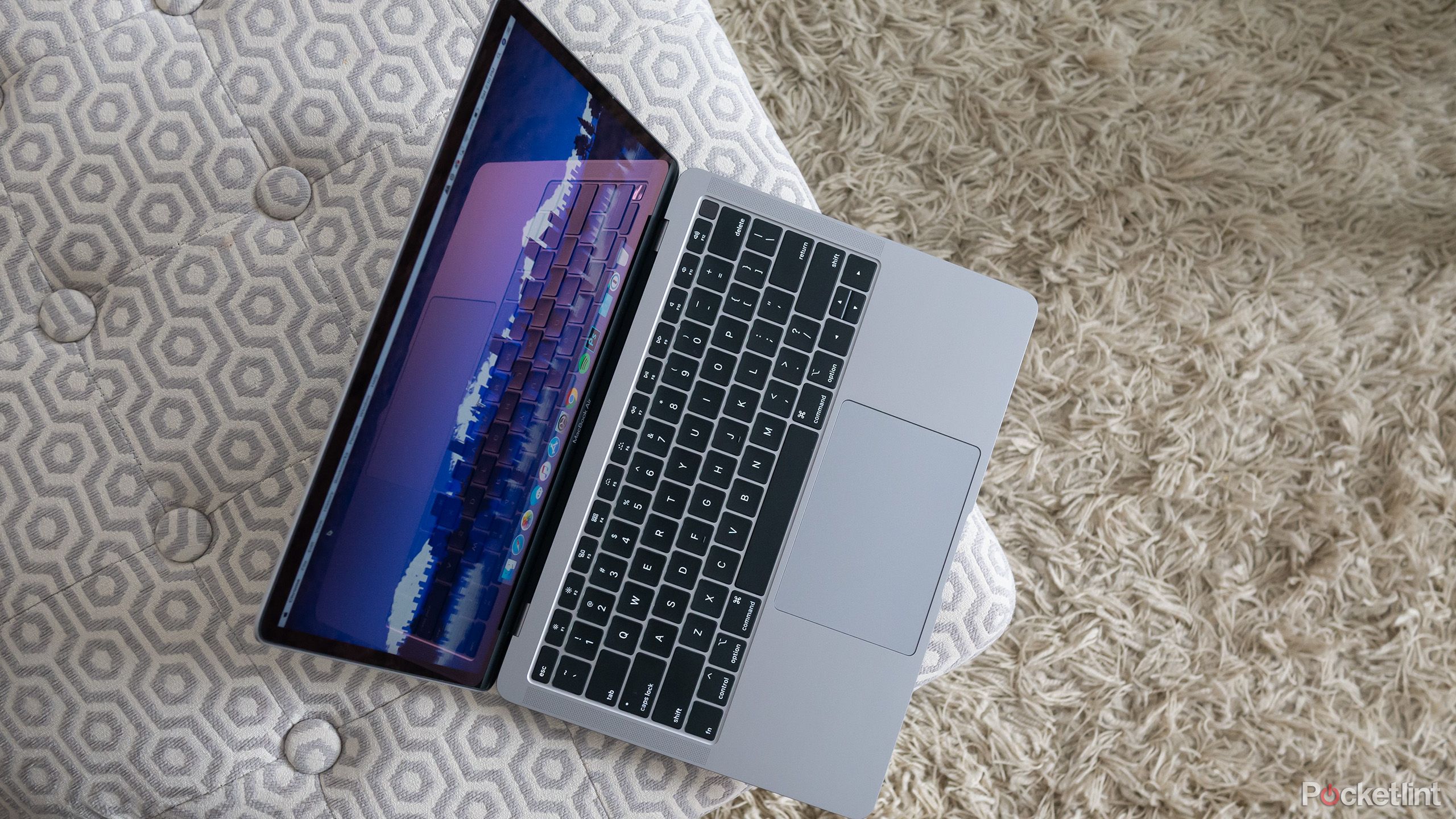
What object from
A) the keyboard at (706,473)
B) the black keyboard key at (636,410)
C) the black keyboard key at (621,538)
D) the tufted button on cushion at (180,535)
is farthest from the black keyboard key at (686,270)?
the tufted button on cushion at (180,535)

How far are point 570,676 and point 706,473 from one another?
198mm

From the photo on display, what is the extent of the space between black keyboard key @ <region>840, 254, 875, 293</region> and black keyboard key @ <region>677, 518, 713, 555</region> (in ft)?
0.81

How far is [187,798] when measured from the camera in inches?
26.8

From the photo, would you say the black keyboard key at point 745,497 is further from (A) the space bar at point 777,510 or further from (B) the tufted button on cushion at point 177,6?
(B) the tufted button on cushion at point 177,6

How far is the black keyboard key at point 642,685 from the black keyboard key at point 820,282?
0.32 meters

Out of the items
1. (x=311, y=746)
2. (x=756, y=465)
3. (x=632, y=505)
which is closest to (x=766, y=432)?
(x=756, y=465)

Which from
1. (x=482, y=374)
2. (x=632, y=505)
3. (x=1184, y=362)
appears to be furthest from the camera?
(x=1184, y=362)

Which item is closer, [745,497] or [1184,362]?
[745,497]

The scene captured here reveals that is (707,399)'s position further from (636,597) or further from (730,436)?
(636,597)

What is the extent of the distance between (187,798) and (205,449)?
0.28 metres

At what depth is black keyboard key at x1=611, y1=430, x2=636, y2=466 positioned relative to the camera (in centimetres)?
70

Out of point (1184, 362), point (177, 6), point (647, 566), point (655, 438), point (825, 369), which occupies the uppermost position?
Result: point (1184, 362)

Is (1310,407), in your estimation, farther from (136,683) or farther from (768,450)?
(136,683)

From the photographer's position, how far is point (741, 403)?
725mm
